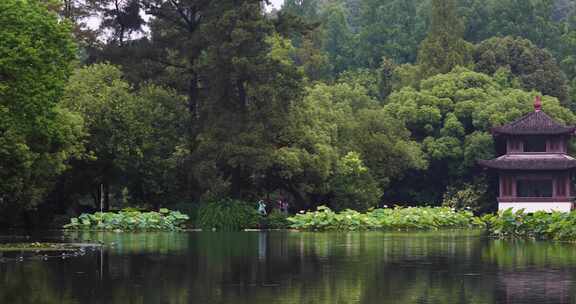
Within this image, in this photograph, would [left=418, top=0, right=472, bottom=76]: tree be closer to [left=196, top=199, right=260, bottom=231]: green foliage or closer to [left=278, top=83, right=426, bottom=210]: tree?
[left=278, top=83, right=426, bottom=210]: tree

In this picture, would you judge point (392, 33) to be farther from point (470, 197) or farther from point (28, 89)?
point (28, 89)

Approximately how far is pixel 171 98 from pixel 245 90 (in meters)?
3.94

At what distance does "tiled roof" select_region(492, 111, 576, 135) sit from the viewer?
7350cm

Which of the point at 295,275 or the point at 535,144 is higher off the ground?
the point at 535,144

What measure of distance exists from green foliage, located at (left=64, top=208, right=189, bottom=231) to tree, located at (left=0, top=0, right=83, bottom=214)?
29.0 ft

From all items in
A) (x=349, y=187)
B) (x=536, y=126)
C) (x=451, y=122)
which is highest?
(x=451, y=122)

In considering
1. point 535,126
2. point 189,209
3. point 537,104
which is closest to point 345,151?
point 189,209

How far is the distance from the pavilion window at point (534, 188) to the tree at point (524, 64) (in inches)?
598

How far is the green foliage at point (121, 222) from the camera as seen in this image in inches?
2110

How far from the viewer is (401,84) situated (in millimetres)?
92938

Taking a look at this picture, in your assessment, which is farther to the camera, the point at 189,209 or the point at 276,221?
the point at 189,209

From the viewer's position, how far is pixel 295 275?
23797 mm

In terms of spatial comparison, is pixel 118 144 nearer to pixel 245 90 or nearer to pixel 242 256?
pixel 245 90

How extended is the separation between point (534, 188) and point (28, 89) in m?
43.9
